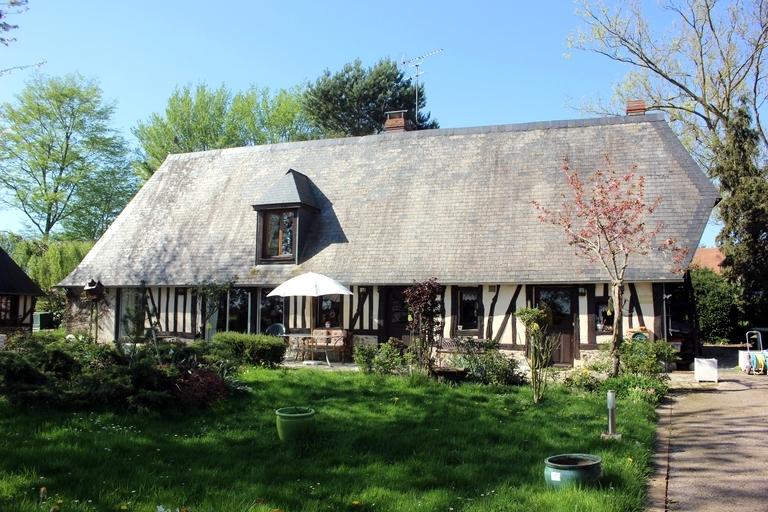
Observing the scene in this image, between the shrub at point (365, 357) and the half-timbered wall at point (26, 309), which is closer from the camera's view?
the shrub at point (365, 357)

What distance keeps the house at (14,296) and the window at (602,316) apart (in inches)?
751

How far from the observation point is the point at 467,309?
15.2 metres

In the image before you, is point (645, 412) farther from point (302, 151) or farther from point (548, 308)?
point (302, 151)

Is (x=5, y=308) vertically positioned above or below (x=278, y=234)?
below

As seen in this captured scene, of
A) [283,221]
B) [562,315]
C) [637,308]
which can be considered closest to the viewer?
[637,308]

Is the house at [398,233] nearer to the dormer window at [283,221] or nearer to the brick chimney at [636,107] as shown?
the dormer window at [283,221]

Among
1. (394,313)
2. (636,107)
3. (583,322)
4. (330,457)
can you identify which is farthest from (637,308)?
(330,457)

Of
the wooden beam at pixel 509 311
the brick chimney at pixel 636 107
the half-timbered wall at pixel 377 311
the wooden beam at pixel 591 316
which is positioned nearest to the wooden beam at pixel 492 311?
the half-timbered wall at pixel 377 311

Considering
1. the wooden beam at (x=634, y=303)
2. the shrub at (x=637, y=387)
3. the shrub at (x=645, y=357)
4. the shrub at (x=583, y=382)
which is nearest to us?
the shrub at (x=637, y=387)

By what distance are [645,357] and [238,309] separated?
10.8m

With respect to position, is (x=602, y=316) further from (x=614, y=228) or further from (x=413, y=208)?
(x=413, y=208)

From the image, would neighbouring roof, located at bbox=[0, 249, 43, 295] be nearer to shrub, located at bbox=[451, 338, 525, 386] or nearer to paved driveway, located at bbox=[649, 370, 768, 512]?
shrub, located at bbox=[451, 338, 525, 386]

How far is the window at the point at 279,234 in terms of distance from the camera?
17250 millimetres

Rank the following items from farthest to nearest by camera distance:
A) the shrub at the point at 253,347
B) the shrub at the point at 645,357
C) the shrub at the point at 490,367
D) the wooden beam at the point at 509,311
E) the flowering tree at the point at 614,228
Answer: the wooden beam at the point at 509,311 < the shrub at the point at 253,347 < the flowering tree at the point at 614,228 < the shrub at the point at 645,357 < the shrub at the point at 490,367
